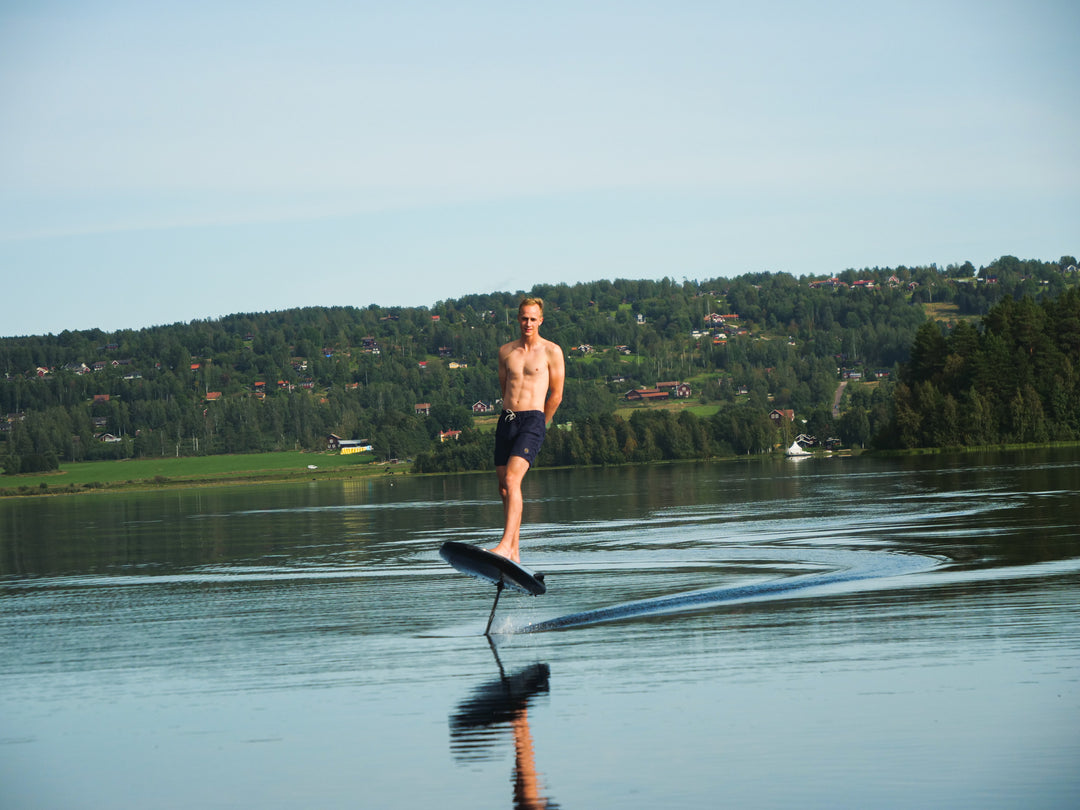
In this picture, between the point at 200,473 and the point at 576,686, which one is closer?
the point at 576,686

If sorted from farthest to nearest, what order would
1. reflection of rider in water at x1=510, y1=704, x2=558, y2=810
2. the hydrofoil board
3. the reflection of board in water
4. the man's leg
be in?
the man's leg
the hydrofoil board
the reflection of board in water
reflection of rider in water at x1=510, y1=704, x2=558, y2=810

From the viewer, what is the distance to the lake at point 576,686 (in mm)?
6027

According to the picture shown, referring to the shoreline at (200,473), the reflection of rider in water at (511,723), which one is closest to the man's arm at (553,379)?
the reflection of rider in water at (511,723)

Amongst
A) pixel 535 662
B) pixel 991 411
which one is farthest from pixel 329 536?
pixel 991 411

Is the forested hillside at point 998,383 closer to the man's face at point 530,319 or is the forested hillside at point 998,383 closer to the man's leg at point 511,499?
the man's face at point 530,319

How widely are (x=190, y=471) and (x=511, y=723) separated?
16118 cm

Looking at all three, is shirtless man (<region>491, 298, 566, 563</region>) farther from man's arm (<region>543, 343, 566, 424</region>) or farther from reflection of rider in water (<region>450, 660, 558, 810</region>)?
reflection of rider in water (<region>450, 660, 558, 810</region>)

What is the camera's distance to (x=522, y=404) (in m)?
11.2

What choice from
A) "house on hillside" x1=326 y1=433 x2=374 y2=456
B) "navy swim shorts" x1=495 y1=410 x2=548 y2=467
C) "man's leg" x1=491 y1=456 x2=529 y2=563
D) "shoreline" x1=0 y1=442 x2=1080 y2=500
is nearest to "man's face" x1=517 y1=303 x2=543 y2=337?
"navy swim shorts" x1=495 y1=410 x2=548 y2=467

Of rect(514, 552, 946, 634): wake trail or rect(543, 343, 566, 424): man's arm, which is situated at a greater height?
rect(543, 343, 566, 424): man's arm

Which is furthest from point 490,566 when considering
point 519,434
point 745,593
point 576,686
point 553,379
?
point 745,593

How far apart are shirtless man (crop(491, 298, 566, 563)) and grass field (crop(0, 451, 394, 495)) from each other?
13351 cm

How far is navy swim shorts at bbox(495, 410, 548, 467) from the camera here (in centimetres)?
1107

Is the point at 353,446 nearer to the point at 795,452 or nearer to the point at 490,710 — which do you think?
the point at 795,452
